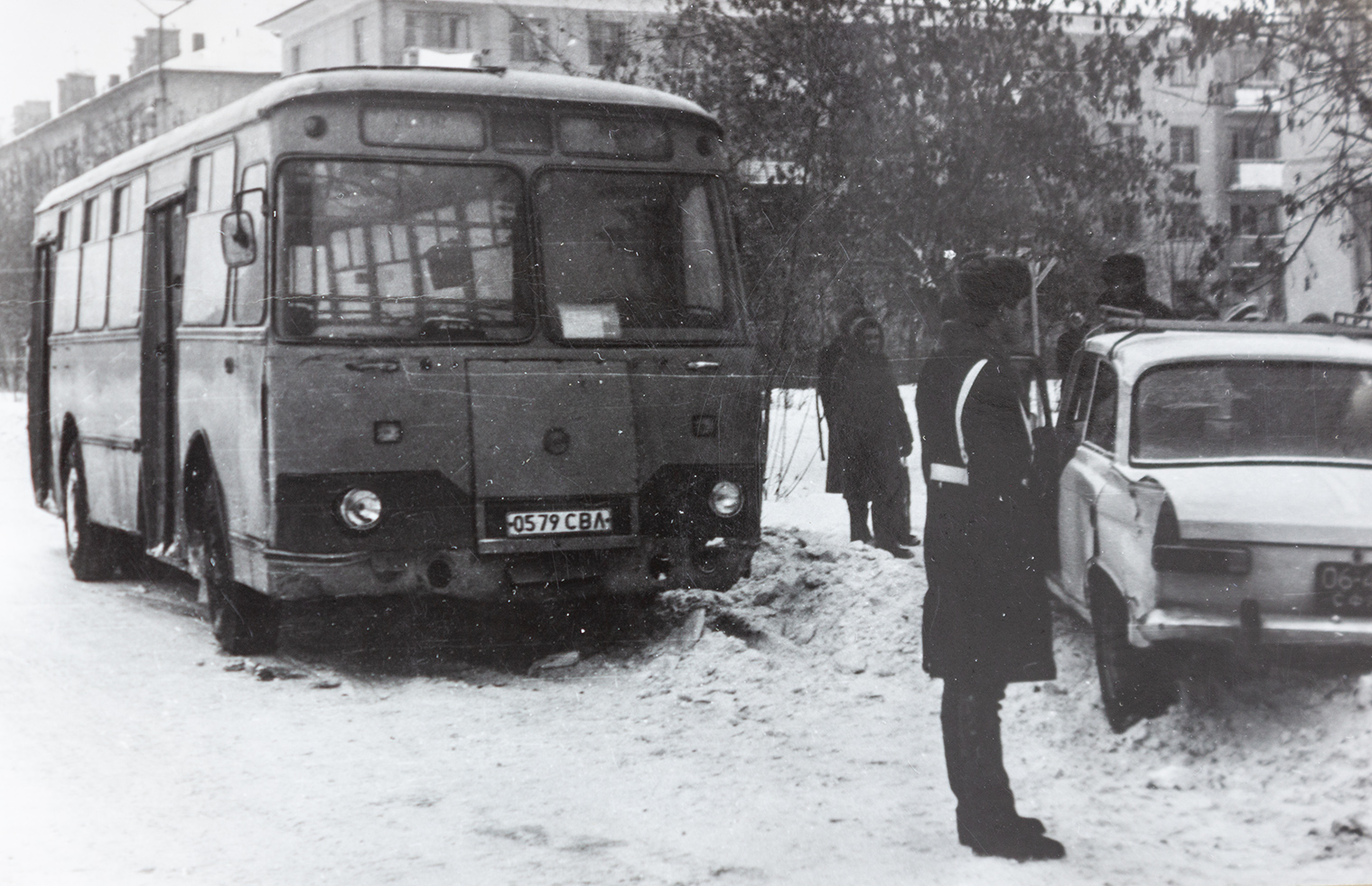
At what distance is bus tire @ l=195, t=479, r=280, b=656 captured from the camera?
777 cm

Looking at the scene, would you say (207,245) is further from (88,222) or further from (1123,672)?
(1123,672)

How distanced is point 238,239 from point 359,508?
4.52 ft

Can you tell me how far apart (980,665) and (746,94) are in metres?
2.45

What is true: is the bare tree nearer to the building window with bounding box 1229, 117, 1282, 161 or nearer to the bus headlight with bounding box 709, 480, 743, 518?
the building window with bounding box 1229, 117, 1282, 161

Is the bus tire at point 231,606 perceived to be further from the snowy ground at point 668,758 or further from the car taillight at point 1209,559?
the car taillight at point 1209,559

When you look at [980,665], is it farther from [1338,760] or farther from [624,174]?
[624,174]

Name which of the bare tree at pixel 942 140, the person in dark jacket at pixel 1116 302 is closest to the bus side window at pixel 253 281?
the bare tree at pixel 942 140

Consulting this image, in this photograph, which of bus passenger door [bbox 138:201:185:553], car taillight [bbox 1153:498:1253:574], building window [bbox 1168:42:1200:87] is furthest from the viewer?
bus passenger door [bbox 138:201:185:553]

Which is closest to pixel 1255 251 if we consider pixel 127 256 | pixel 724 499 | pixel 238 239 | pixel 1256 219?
pixel 1256 219

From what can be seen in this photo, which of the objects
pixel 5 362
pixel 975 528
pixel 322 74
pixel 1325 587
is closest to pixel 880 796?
pixel 975 528

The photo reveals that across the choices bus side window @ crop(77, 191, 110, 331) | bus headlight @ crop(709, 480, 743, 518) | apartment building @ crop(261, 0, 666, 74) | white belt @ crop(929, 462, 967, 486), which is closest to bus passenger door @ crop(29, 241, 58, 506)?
bus side window @ crop(77, 191, 110, 331)

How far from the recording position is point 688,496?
7.03m

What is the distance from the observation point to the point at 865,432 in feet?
19.5

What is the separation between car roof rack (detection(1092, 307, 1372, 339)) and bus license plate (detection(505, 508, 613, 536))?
2.66 m
